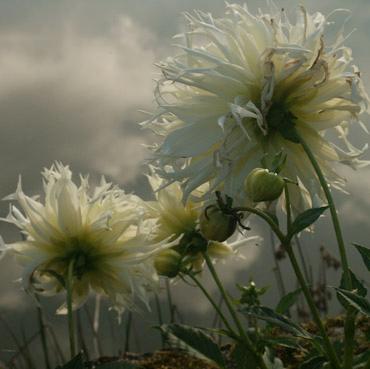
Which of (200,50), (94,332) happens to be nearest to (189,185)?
(200,50)

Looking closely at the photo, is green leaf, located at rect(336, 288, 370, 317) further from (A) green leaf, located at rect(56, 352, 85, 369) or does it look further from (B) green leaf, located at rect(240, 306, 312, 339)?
(A) green leaf, located at rect(56, 352, 85, 369)

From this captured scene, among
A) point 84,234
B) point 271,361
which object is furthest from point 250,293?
point 84,234

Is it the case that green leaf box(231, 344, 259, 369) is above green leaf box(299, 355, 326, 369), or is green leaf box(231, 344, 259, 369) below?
above

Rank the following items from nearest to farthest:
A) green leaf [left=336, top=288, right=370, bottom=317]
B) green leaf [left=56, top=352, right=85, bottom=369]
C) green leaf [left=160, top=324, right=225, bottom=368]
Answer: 1. green leaf [left=336, top=288, right=370, bottom=317]
2. green leaf [left=56, top=352, right=85, bottom=369]
3. green leaf [left=160, top=324, right=225, bottom=368]

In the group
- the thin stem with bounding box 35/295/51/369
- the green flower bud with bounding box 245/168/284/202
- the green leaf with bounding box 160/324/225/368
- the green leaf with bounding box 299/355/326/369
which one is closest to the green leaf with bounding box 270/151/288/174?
the green flower bud with bounding box 245/168/284/202

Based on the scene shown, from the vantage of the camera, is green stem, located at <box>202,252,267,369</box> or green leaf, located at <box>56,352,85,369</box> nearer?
green leaf, located at <box>56,352,85,369</box>

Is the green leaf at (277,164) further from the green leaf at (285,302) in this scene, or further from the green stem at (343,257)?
the green leaf at (285,302)

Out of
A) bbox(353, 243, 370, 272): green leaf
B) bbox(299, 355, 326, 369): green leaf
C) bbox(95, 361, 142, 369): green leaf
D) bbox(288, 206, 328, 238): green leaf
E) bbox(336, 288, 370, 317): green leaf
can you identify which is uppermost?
bbox(288, 206, 328, 238): green leaf
